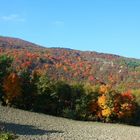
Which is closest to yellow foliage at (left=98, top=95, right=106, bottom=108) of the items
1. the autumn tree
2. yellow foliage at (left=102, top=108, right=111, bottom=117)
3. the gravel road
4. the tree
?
yellow foliage at (left=102, top=108, right=111, bottom=117)

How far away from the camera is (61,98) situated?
319ft

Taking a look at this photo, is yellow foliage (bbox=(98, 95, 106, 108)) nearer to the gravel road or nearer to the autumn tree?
the autumn tree

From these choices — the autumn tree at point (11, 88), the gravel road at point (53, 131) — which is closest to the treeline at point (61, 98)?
the autumn tree at point (11, 88)

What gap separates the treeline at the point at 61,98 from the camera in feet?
307

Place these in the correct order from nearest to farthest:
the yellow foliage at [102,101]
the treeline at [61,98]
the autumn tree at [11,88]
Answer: the autumn tree at [11,88], the treeline at [61,98], the yellow foliage at [102,101]

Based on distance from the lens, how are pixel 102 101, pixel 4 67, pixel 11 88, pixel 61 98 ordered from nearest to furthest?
1. pixel 11 88
2. pixel 61 98
3. pixel 102 101
4. pixel 4 67

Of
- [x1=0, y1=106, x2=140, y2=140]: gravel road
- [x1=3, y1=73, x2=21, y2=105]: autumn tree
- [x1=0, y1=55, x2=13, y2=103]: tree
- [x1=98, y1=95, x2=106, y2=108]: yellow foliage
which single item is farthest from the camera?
[x1=98, y1=95, x2=106, y2=108]: yellow foliage

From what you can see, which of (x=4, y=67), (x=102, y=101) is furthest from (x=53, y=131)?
(x=4, y=67)

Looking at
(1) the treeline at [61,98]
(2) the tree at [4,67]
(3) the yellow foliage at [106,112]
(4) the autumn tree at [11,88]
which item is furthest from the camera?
(3) the yellow foliage at [106,112]

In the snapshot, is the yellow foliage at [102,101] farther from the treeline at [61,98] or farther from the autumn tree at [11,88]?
the autumn tree at [11,88]

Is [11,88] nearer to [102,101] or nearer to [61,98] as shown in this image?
[61,98]

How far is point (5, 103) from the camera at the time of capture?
303 ft

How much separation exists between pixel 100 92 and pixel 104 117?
7.06 metres

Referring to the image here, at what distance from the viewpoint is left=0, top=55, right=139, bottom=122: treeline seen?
93.7 metres
